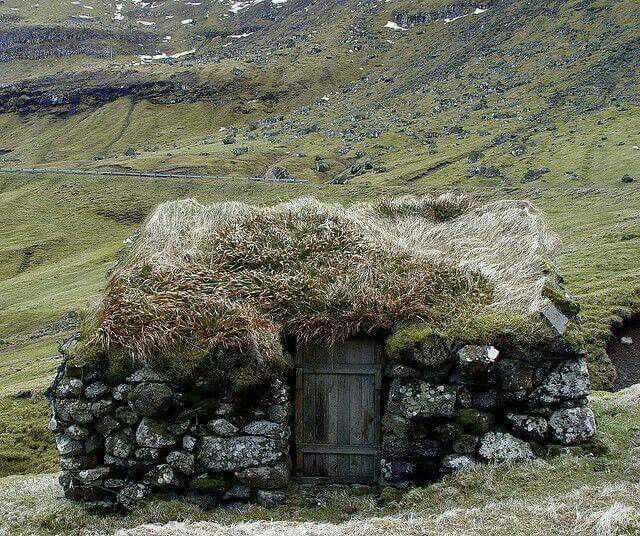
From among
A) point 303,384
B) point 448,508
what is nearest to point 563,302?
point 448,508

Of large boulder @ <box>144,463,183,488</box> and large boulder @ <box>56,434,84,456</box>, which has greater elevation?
large boulder @ <box>56,434,84,456</box>

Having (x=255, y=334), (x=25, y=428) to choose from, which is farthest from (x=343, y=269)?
(x=25, y=428)

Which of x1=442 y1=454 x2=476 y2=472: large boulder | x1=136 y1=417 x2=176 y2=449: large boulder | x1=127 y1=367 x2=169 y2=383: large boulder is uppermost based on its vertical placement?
x1=127 y1=367 x2=169 y2=383: large boulder

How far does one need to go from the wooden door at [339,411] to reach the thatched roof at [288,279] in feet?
2.01

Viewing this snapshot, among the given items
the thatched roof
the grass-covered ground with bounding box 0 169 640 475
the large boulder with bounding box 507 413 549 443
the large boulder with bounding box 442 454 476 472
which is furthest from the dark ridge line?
the large boulder with bounding box 442 454 476 472

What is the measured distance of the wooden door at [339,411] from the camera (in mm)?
13234

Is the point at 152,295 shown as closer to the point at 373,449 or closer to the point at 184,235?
the point at 184,235

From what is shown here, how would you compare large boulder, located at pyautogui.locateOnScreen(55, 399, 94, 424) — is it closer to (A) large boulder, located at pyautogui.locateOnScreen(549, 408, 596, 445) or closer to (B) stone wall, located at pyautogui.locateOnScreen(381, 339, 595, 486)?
(B) stone wall, located at pyautogui.locateOnScreen(381, 339, 595, 486)

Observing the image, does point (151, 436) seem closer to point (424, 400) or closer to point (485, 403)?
point (424, 400)

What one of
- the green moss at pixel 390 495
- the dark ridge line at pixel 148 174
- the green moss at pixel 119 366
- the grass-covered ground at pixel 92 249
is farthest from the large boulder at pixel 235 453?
the dark ridge line at pixel 148 174

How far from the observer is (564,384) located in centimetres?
1195

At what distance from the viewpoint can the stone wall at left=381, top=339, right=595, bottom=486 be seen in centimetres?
1193

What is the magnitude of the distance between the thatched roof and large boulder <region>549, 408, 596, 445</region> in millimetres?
2180

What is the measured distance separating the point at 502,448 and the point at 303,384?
171 inches
